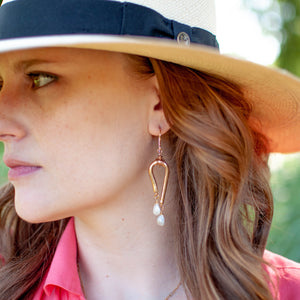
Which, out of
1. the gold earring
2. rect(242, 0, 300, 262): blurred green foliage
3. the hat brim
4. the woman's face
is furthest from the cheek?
→ rect(242, 0, 300, 262): blurred green foliage

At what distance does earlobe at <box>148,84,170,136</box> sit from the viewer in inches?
73.9

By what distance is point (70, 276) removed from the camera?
1932 millimetres

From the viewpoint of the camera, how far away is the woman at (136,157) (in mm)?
1657

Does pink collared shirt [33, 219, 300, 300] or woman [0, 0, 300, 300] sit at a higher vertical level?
woman [0, 0, 300, 300]

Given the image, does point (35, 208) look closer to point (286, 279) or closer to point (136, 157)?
point (136, 157)

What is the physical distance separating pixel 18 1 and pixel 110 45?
15.9 inches

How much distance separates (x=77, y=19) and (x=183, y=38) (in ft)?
1.23

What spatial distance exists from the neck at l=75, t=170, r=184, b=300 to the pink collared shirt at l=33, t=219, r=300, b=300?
90 mm

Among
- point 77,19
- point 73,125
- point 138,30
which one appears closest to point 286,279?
point 73,125

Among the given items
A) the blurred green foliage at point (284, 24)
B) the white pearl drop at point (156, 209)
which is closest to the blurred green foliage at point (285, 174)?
the blurred green foliage at point (284, 24)

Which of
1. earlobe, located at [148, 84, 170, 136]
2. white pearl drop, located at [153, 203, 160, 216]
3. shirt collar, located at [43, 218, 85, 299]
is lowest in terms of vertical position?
shirt collar, located at [43, 218, 85, 299]

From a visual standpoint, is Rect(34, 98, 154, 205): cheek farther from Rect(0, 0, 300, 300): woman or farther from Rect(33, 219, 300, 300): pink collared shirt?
Rect(33, 219, 300, 300): pink collared shirt

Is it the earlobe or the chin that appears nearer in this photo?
the chin

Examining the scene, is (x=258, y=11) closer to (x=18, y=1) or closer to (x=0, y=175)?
(x=0, y=175)
